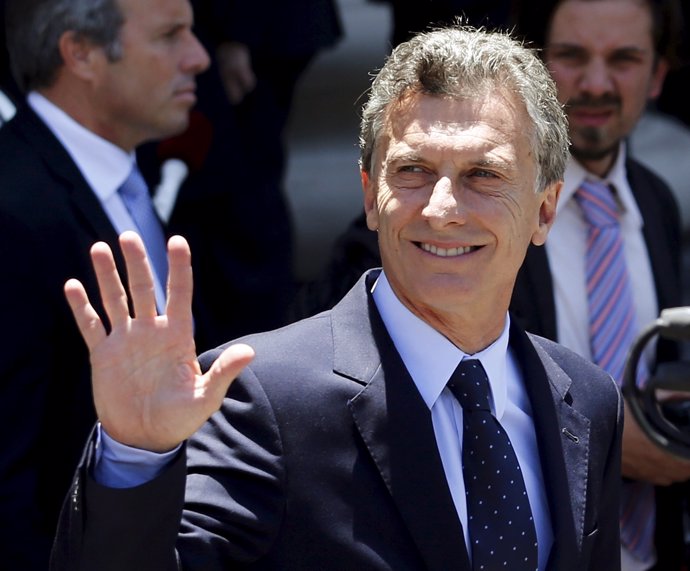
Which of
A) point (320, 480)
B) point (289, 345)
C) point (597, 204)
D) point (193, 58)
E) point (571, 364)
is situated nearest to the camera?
point (320, 480)

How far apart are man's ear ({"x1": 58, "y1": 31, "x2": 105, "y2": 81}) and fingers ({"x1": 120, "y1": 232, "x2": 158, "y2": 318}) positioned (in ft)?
5.44

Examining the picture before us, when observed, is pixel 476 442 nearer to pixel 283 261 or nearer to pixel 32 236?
pixel 32 236

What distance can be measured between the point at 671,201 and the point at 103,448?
2218mm

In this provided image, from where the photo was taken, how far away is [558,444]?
2.15m

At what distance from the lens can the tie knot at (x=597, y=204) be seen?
Answer: 3.39 meters

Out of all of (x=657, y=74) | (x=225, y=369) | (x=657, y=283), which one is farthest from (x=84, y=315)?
(x=657, y=74)

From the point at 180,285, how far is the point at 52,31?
1757 mm

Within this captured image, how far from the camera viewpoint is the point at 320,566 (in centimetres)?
195

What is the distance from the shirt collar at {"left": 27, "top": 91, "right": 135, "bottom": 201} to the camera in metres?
3.17

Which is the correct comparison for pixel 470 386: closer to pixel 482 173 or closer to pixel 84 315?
pixel 482 173

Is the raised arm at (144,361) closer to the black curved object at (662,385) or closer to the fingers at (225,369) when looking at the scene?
the fingers at (225,369)

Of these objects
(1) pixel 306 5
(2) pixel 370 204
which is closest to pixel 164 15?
(1) pixel 306 5

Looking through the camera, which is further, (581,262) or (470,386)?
(581,262)

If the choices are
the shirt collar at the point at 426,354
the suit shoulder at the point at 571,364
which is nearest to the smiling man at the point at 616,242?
the suit shoulder at the point at 571,364
